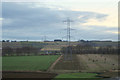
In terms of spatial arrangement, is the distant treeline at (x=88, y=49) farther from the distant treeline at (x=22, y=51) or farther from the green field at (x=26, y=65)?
the green field at (x=26, y=65)

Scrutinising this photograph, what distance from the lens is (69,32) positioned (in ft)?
127

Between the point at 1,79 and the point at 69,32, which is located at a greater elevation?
the point at 69,32

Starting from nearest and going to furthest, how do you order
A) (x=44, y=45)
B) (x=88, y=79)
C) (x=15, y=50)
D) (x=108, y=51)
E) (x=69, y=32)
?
(x=88, y=79)
(x=69, y=32)
(x=108, y=51)
(x=15, y=50)
(x=44, y=45)

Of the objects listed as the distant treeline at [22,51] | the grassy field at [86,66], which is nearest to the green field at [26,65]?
the grassy field at [86,66]

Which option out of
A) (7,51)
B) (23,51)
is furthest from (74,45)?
(7,51)

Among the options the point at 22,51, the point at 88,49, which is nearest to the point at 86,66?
the point at 88,49

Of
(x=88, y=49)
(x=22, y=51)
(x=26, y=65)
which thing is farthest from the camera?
(x=88, y=49)

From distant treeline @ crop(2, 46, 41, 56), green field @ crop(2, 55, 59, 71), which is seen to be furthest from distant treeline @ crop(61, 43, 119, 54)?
green field @ crop(2, 55, 59, 71)

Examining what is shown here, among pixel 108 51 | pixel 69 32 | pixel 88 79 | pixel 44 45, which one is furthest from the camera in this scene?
pixel 44 45

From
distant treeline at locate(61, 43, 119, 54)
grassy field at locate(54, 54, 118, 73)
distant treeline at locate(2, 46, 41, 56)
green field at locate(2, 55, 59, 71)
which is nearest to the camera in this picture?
grassy field at locate(54, 54, 118, 73)

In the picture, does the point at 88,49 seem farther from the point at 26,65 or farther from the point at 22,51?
the point at 26,65

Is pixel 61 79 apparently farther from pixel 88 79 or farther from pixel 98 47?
pixel 98 47

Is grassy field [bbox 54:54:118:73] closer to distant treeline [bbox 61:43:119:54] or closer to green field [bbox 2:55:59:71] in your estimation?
green field [bbox 2:55:59:71]

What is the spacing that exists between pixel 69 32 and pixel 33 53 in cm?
4327
